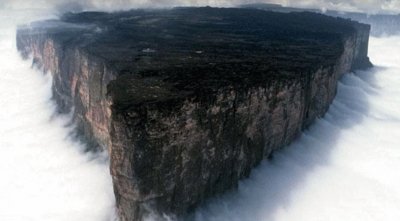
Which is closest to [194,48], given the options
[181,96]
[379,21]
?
[181,96]

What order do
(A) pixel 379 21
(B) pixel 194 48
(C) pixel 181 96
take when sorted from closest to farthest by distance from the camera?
(C) pixel 181 96 < (B) pixel 194 48 < (A) pixel 379 21

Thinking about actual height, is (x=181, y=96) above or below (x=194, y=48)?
below

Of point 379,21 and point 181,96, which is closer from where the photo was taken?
point 181,96

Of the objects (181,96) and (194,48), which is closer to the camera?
(181,96)

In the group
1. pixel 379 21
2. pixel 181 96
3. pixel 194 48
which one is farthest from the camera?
pixel 379 21

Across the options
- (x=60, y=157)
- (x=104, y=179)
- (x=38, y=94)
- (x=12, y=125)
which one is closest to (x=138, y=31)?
(x=38, y=94)

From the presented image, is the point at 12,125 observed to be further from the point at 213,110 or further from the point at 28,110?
the point at 213,110

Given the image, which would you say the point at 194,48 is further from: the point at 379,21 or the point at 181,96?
the point at 379,21

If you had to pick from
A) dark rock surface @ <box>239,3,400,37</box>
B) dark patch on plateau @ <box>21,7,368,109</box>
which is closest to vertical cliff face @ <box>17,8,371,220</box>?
dark patch on plateau @ <box>21,7,368,109</box>

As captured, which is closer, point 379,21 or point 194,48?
point 194,48
